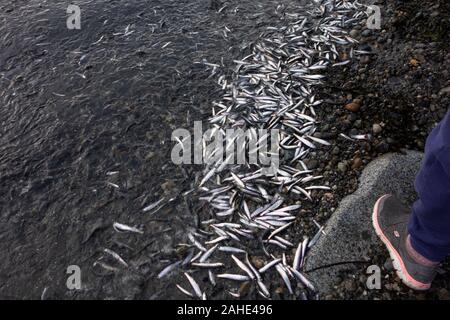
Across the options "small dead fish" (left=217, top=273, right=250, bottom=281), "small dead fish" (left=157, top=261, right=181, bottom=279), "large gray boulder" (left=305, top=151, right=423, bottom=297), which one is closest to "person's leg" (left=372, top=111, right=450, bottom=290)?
"large gray boulder" (left=305, top=151, right=423, bottom=297)

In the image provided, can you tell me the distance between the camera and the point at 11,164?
535 centimetres

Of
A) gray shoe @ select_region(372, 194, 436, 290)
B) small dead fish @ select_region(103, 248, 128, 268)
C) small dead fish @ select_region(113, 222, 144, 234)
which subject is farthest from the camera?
small dead fish @ select_region(113, 222, 144, 234)

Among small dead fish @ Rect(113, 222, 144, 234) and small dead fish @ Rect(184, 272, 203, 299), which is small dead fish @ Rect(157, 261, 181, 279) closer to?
small dead fish @ Rect(184, 272, 203, 299)

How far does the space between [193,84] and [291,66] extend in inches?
68.5

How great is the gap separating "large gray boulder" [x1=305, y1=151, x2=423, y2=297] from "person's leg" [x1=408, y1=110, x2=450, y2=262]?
0.71 meters

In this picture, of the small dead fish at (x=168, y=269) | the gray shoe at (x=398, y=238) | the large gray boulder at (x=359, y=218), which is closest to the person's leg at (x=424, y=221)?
the gray shoe at (x=398, y=238)

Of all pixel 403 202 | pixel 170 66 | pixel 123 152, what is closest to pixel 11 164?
pixel 123 152

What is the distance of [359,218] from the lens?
4.38 meters

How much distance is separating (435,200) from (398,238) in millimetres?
980

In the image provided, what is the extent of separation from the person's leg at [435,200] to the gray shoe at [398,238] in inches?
7.7

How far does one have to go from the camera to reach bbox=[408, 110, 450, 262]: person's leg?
3.08m

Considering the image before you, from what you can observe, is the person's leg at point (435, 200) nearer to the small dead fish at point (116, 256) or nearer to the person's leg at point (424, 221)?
the person's leg at point (424, 221)

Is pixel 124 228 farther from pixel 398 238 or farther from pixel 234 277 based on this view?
pixel 398 238
